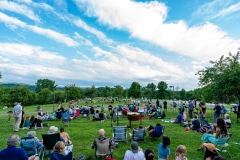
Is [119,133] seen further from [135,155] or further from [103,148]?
[135,155]

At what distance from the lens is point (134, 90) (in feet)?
214

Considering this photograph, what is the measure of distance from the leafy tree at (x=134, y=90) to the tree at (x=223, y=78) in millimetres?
44929

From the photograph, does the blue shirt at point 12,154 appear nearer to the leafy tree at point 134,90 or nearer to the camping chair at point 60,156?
the camping chair at point 60,156

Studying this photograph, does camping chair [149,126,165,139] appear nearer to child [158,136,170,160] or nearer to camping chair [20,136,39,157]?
child [158,136,170,160]

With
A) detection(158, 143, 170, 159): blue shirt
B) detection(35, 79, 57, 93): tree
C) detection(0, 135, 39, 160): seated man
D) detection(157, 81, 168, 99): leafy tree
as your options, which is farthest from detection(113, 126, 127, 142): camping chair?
detection(35, 79, 57, 93): tree

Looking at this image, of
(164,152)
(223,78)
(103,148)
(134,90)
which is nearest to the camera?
(164,152)

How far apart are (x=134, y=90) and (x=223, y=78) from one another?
49939 millimetres

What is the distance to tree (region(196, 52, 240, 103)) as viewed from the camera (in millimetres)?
14958

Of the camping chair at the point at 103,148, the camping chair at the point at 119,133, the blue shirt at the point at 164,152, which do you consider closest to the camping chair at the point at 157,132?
the camping chair at the point at 119,133

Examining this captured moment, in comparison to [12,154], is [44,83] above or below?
above

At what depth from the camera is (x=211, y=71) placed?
61.3 ft

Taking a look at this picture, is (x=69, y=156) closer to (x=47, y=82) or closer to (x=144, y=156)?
(x=144, y=156)

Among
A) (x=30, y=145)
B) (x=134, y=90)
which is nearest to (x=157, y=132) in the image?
(x=30, y=145)

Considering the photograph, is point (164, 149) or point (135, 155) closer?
point (135, 155)
